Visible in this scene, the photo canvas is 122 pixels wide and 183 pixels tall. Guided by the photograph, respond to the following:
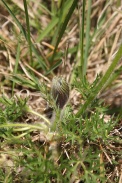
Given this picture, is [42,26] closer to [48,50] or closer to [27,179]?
[48,50]

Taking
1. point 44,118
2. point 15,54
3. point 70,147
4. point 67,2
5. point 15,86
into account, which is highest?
point 67,2

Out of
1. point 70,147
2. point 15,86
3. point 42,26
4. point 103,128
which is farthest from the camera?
point 42,26

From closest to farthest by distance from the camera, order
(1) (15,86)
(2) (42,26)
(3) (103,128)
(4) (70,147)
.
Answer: (3) (103,128) < (4) (70,147) < (1) (15,86) < (2) (42,26)

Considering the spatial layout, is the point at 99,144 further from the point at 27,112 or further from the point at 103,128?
the point at 27,112

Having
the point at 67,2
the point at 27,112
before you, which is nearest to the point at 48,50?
the point at 67,2

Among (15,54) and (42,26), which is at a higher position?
(42,26)

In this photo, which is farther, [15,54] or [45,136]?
[15,54]

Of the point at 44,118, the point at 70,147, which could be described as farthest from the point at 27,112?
the point at 70,147
